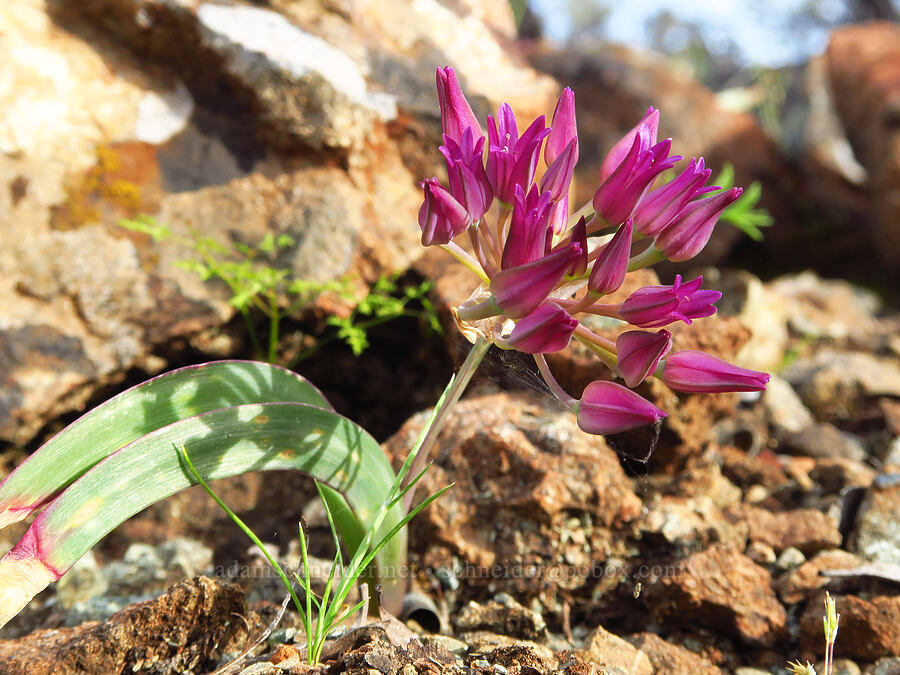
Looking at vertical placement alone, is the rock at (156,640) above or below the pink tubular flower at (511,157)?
below

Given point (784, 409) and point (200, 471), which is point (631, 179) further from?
point (784, 409)

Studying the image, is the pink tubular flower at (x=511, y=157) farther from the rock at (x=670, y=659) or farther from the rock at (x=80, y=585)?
the rock at (x=80, y=585)

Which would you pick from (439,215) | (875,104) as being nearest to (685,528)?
(439,215)

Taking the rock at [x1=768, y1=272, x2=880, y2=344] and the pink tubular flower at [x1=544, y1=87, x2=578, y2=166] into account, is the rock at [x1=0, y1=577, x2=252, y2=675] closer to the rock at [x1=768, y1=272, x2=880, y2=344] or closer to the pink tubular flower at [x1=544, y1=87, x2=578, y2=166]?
the pink tubular flower at [x1=544, y1=87, x2=578, y2=166]

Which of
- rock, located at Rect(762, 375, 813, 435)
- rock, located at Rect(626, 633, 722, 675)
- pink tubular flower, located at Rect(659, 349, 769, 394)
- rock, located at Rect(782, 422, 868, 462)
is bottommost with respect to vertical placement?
rock, located at Rect(762, 375, 813, 435)

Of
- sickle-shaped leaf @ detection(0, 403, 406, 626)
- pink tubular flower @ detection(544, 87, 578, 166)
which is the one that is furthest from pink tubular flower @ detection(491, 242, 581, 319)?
sickle-shaped leaf @ detection(0, 403, 406, 626)

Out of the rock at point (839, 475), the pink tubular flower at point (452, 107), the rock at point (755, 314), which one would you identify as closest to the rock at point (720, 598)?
the rock at point (839, 475)
